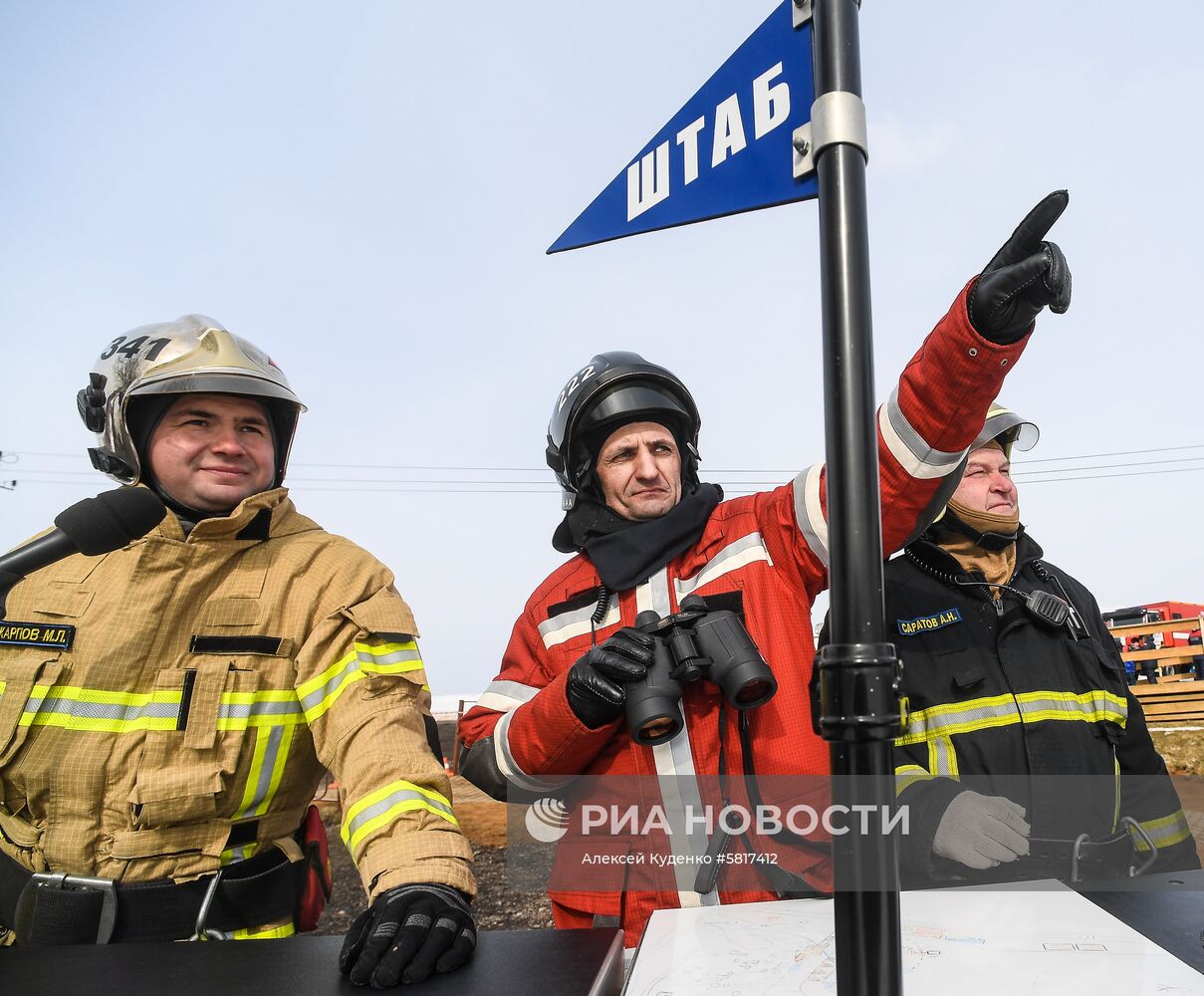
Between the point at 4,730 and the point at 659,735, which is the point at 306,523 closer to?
the point at 4,730

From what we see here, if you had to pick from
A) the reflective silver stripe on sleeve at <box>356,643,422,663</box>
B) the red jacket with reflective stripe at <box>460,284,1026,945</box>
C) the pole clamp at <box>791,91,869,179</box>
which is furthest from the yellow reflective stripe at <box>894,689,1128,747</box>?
the pole clamp at <box>791,91,869,179</box>

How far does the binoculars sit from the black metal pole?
42.5 inches

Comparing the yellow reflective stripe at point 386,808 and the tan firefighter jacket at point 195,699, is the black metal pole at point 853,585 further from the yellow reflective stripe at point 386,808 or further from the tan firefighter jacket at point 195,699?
the tan firefighter jacket at point 195,699

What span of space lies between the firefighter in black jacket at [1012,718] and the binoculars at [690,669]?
0.86 m

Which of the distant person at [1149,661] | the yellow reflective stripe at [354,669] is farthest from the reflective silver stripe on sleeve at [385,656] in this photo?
the distant person at [1149,661]

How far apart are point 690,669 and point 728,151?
3.89 feet

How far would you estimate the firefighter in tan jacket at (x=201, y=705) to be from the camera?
1823mm

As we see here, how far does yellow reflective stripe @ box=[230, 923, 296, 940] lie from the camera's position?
1.89 meters

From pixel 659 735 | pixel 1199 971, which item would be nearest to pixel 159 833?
pixel 659 735

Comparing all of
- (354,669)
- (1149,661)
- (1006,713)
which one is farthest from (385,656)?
(1149,661)

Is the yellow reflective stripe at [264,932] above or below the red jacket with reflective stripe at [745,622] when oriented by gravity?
below

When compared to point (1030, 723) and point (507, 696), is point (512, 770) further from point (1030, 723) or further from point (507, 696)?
point (1030, 723)

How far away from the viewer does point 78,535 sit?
1.32 m

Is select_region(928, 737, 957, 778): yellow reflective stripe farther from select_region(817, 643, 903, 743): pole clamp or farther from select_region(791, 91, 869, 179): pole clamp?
select_region(791, 91, 869, 179): pole clamp
